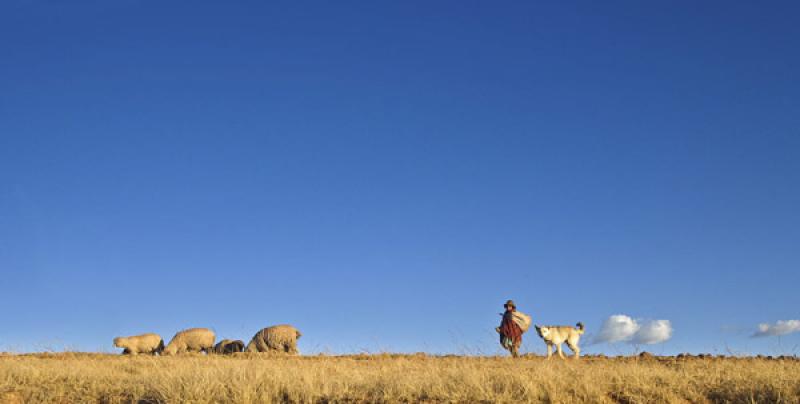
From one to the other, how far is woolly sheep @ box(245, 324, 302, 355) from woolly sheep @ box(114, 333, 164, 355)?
4.10m

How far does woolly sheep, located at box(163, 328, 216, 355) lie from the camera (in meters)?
30.0

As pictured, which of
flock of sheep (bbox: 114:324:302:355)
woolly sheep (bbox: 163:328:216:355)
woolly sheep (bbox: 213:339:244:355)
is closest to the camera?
flock of sheep (bbox: 114:324:302:355)

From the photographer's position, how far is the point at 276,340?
94.9ft

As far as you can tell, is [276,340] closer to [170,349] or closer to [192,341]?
[192,341]

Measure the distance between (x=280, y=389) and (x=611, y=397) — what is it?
5.30 metres

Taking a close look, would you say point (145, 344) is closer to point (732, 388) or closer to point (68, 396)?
point (68, 396)

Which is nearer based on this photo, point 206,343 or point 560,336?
point 560,336

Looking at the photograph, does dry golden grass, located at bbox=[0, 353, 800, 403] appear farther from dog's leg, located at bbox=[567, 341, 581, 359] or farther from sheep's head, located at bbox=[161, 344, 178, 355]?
sheep's head, located at bbox=[161, 344, 178, 355]

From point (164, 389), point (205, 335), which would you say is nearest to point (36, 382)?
point (164, 389)

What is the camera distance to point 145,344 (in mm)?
30250

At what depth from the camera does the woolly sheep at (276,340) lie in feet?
94.5

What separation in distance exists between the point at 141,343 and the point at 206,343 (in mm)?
2583

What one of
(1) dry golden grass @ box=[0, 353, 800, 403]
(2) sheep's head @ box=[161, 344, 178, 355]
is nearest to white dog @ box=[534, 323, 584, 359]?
(1) dry golden grass @ box=[0, 353, 800, 403]

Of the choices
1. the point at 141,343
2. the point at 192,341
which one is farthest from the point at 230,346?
the point at 141,343
